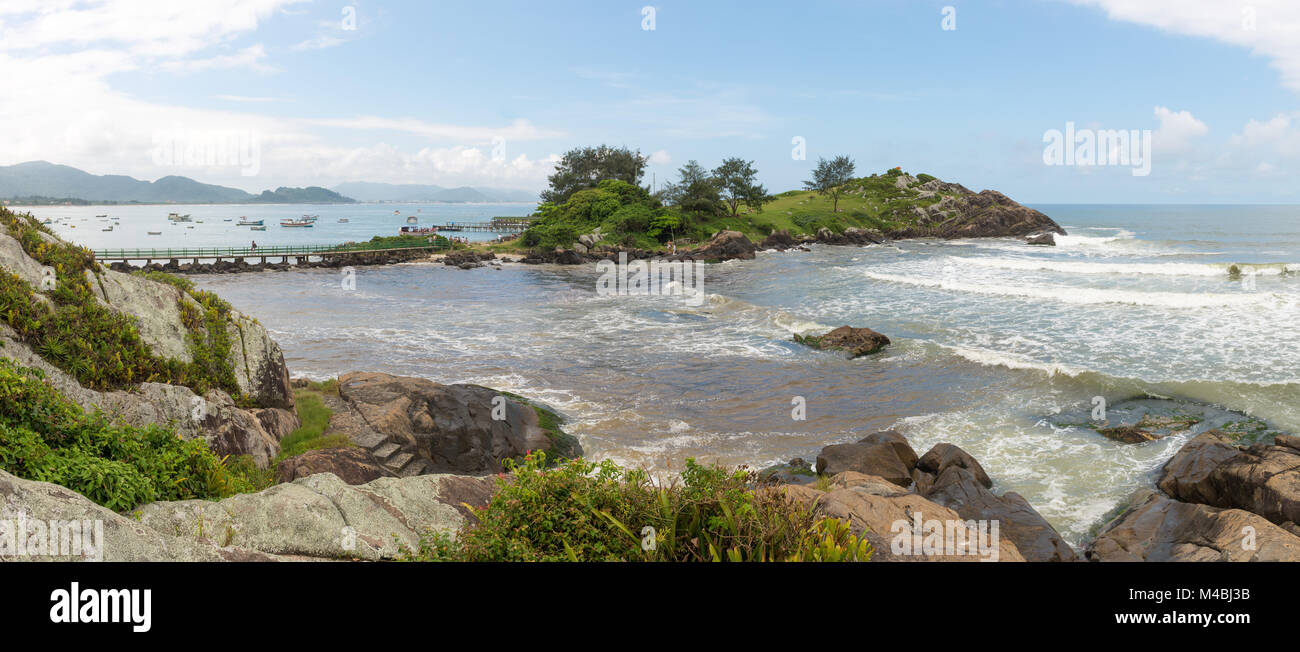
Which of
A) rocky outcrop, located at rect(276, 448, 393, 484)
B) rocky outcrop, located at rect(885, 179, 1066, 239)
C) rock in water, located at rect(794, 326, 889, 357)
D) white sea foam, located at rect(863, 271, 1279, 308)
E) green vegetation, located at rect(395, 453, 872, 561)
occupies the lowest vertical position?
rocky outcrop, located at rect(276, 448, 393, 484)

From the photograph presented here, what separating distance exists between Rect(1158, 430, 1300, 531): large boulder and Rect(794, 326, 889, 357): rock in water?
1387 centimetres

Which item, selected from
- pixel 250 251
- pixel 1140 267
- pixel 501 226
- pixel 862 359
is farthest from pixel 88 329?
pixel 501 226

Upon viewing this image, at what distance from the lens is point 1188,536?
1098 cm

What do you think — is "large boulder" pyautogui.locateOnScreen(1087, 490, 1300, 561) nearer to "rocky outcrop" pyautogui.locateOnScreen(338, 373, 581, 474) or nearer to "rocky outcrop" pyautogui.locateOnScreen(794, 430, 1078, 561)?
"rocky outcrop" pyautogui.locateOnScreen(794, 430, 1078, 561)

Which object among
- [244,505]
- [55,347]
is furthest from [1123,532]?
[55,347]

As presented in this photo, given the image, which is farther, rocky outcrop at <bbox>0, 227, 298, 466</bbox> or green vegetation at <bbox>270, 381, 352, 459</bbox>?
green vegetation at <bbox>270, 381, 352, 459</bbox>

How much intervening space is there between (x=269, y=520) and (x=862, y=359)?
2401cm

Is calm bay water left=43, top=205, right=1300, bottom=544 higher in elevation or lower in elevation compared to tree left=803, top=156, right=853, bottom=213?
lower

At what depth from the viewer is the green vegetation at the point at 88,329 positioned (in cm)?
1027

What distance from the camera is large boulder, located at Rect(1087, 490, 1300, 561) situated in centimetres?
978

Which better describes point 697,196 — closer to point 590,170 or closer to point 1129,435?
point 590,170

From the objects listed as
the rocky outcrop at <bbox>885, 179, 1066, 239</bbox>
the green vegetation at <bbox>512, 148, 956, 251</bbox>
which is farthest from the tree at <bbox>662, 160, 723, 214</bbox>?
the rocky outcrop at <bbox>885, 179, 1066, 239</bbox>

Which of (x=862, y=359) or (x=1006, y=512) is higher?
(x=862, y=359)

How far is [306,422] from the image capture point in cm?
1487
